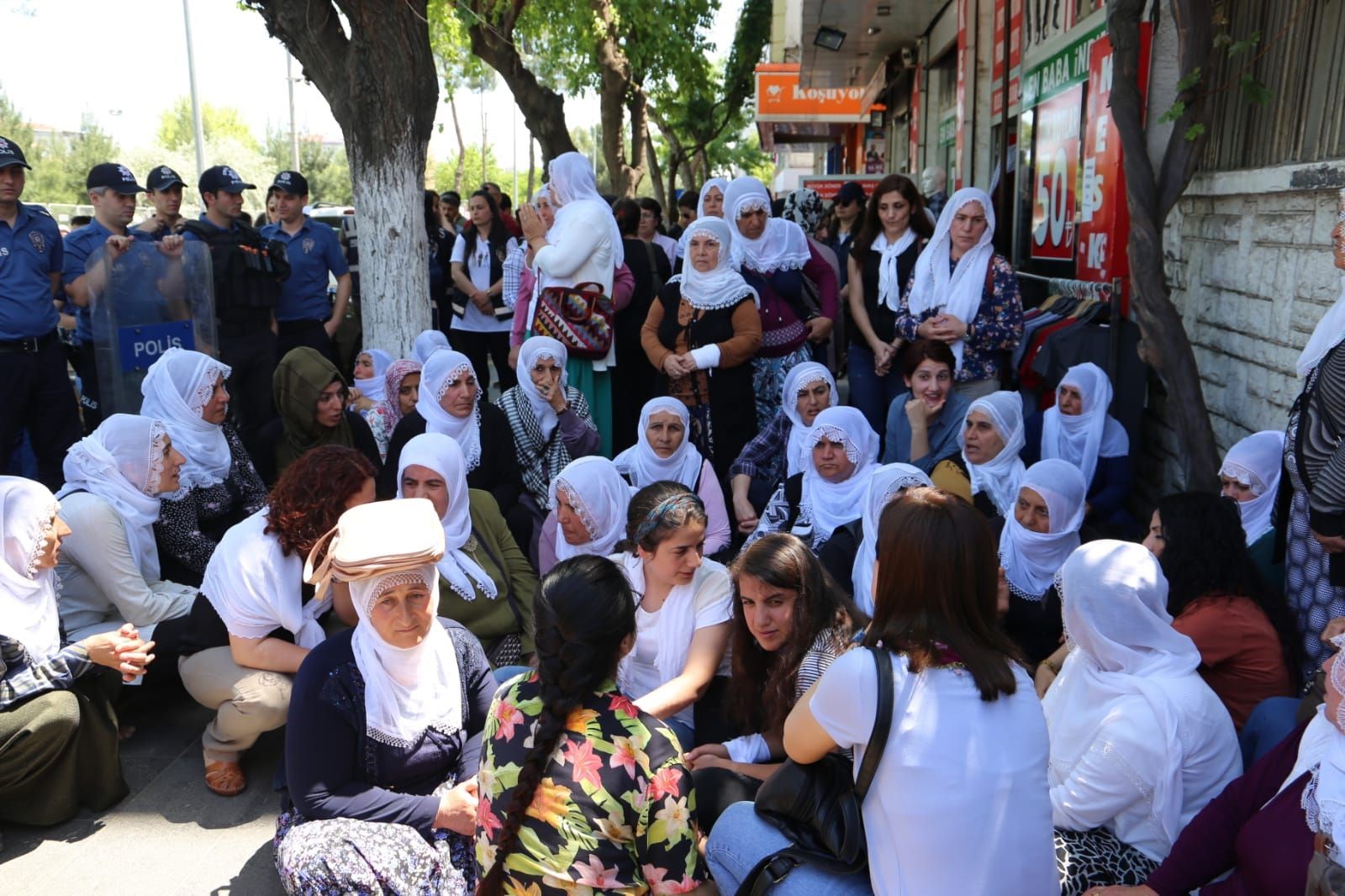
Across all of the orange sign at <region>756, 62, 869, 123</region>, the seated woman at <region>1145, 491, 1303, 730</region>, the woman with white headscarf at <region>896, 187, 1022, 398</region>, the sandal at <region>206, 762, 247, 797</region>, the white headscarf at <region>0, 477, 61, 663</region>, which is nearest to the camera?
the seated woman at <region>1145, 491, 1303, 730</region>

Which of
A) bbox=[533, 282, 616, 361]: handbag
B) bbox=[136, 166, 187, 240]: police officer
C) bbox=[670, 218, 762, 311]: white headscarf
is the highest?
bbox=[136, 166, 187, 240]: police officer

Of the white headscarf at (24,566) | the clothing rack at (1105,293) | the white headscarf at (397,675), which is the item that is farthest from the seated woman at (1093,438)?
the white headscarf at (24,566)

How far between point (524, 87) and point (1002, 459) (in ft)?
30.3

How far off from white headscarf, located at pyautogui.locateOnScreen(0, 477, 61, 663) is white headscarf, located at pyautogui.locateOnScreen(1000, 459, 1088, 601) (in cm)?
323

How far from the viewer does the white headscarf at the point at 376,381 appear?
238 inches

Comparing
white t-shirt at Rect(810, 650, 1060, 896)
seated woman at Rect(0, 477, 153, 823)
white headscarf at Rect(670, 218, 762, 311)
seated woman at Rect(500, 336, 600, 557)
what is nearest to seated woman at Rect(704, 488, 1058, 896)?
white t-shirt at Rect(810, 650, 1060, 896)

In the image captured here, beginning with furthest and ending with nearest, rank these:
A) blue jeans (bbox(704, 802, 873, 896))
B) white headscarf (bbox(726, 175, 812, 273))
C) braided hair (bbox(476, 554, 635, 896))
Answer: white headscarf (bbox(726, 175, 812, 273)) → blue jeans (bbox(704, 802, 873, 896)) → braided hair (bbox(476, 554, 635, 896))

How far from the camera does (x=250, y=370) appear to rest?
6.36 m

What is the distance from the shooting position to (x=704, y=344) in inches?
216

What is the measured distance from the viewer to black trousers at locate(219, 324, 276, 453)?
247 inches

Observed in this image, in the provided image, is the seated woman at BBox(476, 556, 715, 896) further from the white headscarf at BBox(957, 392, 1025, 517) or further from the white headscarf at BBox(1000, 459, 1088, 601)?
the white headscarf at BBox(957, 392, 1025, 517)

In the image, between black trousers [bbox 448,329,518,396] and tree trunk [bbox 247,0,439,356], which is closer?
tree trunk [bbox 247,0,439,356]

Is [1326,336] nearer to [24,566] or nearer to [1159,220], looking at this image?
[1159,220]

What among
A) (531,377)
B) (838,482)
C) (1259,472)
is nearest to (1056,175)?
(838,482)
